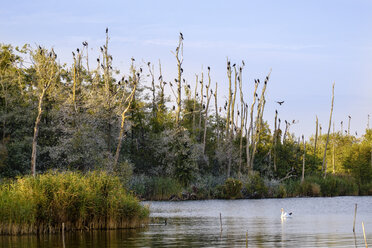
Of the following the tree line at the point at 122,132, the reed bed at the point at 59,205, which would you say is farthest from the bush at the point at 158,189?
the reed bed at the point at 59,205

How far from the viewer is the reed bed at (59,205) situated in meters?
22.2

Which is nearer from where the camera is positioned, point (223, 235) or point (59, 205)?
point (59, 205)

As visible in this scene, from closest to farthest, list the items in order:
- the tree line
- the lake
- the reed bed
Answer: the lake → the reed bed → the tree line

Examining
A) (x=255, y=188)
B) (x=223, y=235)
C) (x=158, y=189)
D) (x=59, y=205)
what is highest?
Answer: (x=59, y=205)

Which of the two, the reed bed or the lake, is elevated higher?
the reed bed

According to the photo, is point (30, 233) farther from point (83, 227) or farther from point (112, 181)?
point (112, 181)

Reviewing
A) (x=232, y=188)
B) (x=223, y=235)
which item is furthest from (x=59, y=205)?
(x=232, y=188)

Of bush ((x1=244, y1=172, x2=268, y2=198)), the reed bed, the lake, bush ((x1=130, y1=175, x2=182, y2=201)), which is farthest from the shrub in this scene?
the reed bed

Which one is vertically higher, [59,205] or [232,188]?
[59,205]

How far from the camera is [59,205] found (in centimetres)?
2233

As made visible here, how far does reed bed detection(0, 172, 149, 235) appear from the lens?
22.2 m

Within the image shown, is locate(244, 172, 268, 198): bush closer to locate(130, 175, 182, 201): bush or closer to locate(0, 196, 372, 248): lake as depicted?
locate(130, 175, 182, 201): bush

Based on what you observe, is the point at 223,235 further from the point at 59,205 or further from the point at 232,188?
the point at 232,188

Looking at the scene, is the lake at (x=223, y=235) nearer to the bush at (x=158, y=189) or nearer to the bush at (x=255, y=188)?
the bush at (x=158, y=189)
